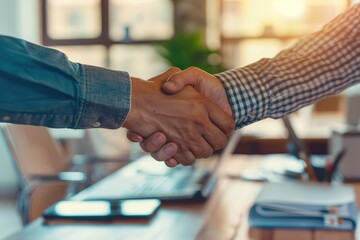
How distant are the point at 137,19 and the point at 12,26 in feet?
4.32

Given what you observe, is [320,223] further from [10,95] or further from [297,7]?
[297,7]

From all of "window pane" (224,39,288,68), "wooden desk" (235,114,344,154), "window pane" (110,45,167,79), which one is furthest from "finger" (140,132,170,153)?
"window pane" (110,45,167,79)

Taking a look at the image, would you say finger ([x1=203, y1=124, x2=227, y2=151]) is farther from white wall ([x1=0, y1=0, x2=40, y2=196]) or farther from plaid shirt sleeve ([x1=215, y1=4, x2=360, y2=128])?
white wall ([x1=0, y1=0, x2=40, y2=196])

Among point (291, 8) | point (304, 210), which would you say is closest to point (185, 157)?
point (304, 210)

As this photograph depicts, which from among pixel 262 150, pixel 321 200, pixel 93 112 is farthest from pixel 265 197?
pixel 262 150

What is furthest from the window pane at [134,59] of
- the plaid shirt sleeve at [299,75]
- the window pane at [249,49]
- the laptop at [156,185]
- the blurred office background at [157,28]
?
the plaid shirt sleeve at [299,75]

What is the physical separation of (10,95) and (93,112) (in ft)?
0.63

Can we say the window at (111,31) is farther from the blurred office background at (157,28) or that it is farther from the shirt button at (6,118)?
the shirt button at (6,118)

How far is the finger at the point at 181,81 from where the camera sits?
5.65ft

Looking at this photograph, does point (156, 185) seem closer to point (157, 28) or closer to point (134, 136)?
point (134, 136)

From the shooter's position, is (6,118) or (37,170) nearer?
(6,118)

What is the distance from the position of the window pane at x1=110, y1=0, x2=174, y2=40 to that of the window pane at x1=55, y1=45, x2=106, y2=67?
20 cm

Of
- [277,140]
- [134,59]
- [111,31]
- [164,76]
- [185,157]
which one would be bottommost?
[277,140]

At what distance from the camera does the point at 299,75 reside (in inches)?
73.5
